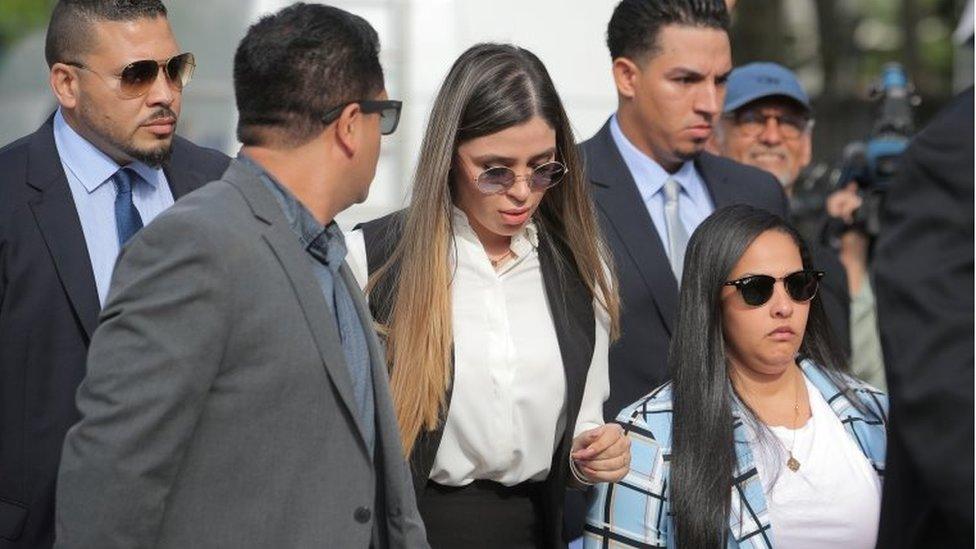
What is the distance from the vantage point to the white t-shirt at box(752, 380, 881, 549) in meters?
3.67

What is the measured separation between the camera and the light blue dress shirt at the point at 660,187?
4883 millimetres

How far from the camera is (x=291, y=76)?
2.95 m

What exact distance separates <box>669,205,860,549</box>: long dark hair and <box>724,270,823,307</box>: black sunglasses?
1.8 inches

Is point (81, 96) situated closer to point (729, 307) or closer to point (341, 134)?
point (341, 134)

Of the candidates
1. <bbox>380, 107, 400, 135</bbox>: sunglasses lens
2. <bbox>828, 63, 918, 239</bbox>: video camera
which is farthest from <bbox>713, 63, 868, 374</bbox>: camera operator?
<bbox>380, 107, 400, 135</bbox>: sunglasses lens

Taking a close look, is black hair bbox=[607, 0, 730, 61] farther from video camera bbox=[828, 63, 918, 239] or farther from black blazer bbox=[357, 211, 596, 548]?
video camera bbox=[828, 63, 918, 239]

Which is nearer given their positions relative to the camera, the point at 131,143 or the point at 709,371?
the point at 709,371

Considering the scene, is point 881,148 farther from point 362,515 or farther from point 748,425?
point 362,515

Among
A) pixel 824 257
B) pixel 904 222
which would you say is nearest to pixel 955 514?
pixel 904 222

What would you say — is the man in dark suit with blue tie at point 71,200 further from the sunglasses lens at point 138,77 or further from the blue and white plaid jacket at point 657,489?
the blue and white plaid jacket at point 657,489

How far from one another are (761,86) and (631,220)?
5.76 ft

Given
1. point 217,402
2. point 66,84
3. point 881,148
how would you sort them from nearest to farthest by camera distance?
point 217,402, point 66,84, point 881,148

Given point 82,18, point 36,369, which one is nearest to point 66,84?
point 82,18

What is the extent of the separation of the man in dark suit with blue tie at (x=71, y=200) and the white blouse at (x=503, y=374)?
0.52m
